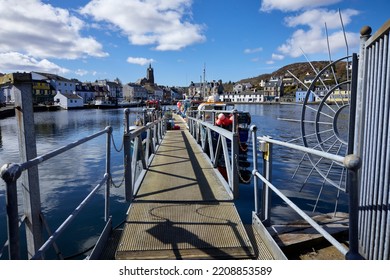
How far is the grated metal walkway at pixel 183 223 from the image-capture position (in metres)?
3.21

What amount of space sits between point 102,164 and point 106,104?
293 ft

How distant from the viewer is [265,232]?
3.53 meters

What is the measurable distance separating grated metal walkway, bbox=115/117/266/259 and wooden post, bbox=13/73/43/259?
36.0 inches

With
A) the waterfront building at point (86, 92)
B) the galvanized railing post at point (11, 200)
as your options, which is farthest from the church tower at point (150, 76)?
the galvanized railing post at point (11, 200)

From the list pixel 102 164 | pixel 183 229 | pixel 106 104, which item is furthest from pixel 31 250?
pixel 106 104

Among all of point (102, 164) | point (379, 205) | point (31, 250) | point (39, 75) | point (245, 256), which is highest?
point (39, 75)

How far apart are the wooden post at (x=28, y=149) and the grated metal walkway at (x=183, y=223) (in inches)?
36.0

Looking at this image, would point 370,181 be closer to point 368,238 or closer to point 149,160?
point 368,238

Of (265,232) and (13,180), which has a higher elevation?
(13,180)

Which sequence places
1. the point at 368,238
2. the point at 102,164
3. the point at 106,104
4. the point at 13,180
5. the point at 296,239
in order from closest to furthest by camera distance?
the point at 13,180 → the point at 368,238 → the point at 296,239 → the point at 102,164 → the point at 106,104

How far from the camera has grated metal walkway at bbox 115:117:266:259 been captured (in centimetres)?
321

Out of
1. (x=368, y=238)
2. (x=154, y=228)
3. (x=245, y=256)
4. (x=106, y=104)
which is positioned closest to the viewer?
(x=368, y=238)

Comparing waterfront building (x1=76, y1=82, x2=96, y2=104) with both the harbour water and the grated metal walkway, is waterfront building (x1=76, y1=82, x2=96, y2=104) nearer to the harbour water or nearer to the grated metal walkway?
the harbour water

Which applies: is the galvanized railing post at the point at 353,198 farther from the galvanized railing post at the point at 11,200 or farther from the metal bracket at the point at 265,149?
the galvanized railing post at the point at 11,200
